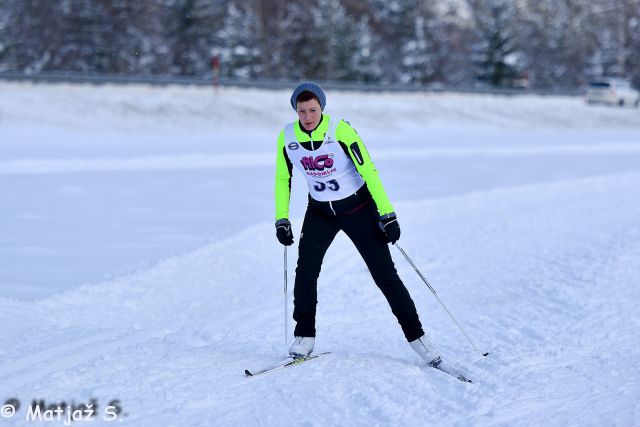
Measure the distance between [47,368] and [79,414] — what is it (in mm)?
895

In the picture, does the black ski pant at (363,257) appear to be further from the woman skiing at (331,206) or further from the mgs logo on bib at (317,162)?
the mgs logo on bib at (317,162)

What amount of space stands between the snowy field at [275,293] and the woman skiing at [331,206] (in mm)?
389

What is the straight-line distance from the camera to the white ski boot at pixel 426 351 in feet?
16.9

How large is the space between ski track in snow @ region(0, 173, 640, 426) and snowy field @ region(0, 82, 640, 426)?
0.07 ft

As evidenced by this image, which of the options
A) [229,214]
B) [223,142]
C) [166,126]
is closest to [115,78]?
[166,126]

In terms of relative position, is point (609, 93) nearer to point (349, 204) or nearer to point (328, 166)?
point (349, 204)

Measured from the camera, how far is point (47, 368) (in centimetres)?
512

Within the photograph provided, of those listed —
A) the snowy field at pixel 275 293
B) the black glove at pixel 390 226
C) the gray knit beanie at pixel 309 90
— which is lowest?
the snowy field at pixel 275 293

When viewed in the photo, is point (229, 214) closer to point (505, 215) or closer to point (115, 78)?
point (505, 215)

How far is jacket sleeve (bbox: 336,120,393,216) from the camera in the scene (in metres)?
4.95

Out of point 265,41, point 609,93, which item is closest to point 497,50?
point 609,93

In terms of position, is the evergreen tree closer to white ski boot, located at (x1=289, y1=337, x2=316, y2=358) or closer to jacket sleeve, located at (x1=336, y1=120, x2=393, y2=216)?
jacket sleeve, located at (x1=336, y1=120, x2=393, y2=216)

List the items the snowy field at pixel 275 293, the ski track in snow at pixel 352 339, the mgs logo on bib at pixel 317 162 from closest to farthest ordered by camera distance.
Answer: the ski track in snow at pixel 352 339
the snowy field at pixel 275 293
the mgs logo on bib at pixel 317 162

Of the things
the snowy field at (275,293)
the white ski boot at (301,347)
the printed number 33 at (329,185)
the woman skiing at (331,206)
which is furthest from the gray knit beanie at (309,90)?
the snowy field at (275,293)
